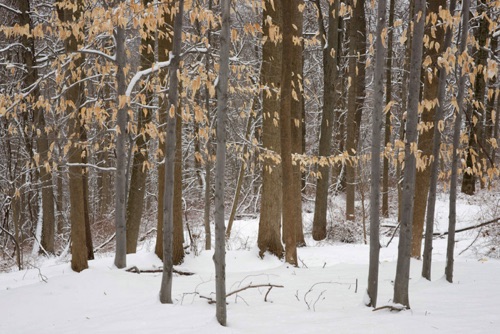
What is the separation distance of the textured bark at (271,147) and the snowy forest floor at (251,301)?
1.31 feet

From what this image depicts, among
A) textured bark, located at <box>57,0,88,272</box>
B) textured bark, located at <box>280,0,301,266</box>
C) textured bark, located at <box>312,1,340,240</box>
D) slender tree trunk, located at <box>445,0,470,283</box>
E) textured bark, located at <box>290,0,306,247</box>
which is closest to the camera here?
→ slender tree trunk, located at <box>445,0,470,283</box>

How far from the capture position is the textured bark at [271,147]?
8.97 meters

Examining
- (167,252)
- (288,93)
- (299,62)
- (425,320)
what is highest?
(299,62)

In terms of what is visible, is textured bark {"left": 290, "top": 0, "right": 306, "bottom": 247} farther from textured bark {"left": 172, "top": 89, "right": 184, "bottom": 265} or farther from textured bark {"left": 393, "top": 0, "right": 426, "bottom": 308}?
textured bark {"left": 393, "top": 0, "right": 426, "bottom": 308}

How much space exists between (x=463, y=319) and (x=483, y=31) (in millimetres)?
13297

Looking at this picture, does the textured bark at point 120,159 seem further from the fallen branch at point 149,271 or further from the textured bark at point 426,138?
the textured bark at point 426,138

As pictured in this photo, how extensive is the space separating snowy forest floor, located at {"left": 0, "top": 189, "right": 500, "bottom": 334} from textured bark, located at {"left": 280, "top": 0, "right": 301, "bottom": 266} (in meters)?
0.65

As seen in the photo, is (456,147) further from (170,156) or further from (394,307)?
(170,156)

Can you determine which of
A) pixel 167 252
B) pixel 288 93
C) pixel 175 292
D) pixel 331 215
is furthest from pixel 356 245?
pixel 167 252

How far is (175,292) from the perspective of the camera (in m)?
6.23

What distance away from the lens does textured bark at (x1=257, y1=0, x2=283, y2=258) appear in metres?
8.97

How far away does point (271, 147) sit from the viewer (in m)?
9.15

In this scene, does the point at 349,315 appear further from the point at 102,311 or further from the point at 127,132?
the point at 127,132

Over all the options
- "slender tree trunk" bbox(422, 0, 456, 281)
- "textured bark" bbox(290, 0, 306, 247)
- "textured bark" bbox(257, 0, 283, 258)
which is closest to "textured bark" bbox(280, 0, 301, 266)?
"textured bark" bbox(257, 0, 283, 258)
